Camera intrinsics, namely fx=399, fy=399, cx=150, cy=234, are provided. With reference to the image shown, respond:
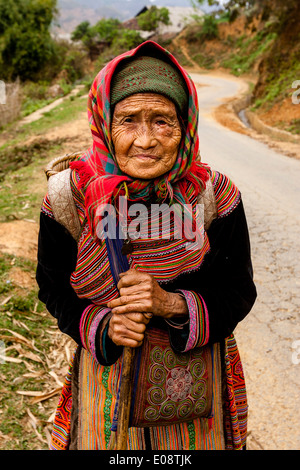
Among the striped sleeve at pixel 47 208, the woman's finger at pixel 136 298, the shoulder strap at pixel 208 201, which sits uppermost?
the shoulder strap at pixel 208 201

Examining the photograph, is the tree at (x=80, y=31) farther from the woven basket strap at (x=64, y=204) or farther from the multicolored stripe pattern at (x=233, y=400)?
the multicolored stripe pattern at (x=233, y=400)

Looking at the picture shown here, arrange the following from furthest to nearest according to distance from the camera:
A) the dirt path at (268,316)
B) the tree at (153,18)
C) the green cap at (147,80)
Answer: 1. the tree at (153,18)
2. the dirt path at (268,316)
3. the green cap at (147,80)

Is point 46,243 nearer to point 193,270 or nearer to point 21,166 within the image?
point 193,270

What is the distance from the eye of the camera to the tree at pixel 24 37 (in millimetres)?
28812

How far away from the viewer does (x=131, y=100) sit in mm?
1242

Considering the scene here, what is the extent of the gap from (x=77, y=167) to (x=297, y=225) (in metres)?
4.85

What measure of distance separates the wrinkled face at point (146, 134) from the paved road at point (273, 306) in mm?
2160

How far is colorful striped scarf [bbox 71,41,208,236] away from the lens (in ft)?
4.15

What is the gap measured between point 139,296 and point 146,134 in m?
0.51

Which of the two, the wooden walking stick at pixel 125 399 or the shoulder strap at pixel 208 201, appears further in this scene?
the shoulder strap at pixel 208 201

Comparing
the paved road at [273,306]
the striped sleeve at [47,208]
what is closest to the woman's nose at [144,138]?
the striped sleeve at [47,208]

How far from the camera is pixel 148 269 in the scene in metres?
1.33

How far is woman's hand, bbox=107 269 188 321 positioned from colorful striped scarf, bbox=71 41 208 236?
0.21 metres

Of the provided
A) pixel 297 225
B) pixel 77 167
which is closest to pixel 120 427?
pixel 77 167
